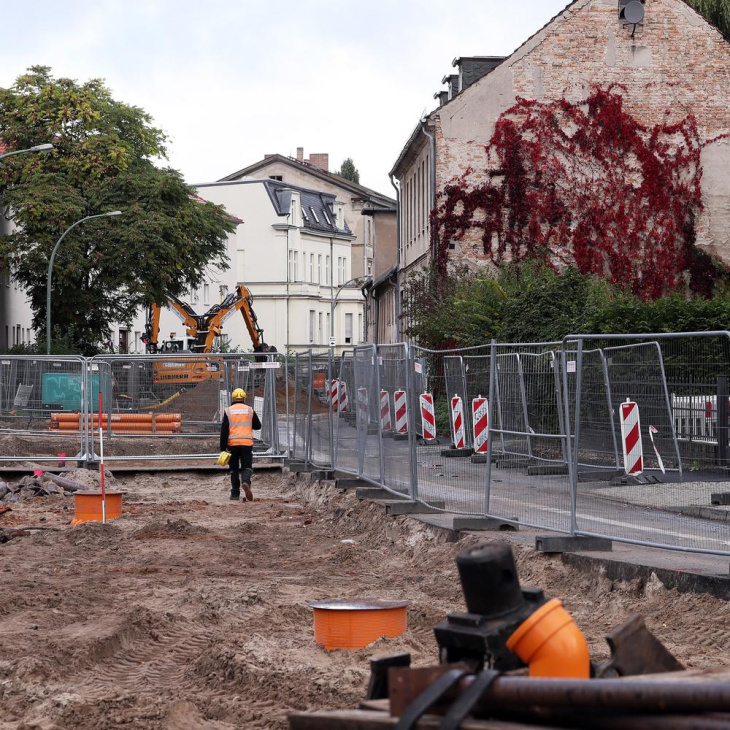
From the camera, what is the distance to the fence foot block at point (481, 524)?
469 inches

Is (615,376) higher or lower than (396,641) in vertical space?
higher

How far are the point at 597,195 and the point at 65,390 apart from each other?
17.1 metres

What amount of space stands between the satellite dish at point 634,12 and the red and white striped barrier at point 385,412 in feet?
76.1

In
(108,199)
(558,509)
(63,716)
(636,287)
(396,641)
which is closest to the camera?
(63,716)

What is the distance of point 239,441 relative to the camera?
774 inches

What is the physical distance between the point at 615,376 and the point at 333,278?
286ft

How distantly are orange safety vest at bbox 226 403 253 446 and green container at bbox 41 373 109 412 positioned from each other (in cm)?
469

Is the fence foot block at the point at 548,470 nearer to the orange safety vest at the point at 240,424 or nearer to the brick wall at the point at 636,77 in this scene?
the orange safety vest at the point at 240,424

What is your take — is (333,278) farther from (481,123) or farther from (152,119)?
(481,123)

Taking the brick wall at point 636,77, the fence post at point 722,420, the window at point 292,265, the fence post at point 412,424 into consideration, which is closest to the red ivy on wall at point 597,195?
the brick wall at point 636,77

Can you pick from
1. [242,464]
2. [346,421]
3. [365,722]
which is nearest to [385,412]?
[346,421]

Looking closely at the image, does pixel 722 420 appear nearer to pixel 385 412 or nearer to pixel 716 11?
pixel 385 412

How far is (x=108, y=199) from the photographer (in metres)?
48.0

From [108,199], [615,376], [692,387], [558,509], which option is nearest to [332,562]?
[558,509]
